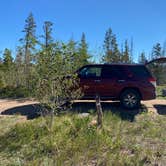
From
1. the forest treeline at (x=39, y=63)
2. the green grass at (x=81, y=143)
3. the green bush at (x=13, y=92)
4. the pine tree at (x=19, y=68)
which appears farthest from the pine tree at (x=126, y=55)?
the green grass at (x=81, y=143)

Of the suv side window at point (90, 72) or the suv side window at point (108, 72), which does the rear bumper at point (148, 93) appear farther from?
the suv side window at point (90, 72)

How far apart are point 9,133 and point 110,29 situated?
40383mm

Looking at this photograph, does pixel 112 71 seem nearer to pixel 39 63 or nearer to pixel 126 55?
pixel 39 63

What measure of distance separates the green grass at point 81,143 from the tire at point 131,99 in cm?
267

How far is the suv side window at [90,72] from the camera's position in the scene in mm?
12406

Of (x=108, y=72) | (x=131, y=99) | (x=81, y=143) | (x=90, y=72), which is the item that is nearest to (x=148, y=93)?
(x=131, y=99)

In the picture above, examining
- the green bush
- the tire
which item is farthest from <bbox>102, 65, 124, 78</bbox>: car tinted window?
the green bush

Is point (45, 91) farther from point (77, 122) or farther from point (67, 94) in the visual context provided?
point (77, 122)

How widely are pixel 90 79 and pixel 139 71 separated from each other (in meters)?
2.06

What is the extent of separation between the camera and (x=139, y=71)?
1228cm

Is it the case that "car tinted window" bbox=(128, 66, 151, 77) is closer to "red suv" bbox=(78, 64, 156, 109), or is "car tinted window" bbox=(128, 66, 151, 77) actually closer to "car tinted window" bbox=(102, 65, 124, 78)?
"red suv" bbox=(78, 64, 156, 109)

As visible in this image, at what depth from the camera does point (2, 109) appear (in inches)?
501

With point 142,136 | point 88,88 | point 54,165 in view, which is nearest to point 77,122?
point 142,136

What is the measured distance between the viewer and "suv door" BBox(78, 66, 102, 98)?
40.4 feet
